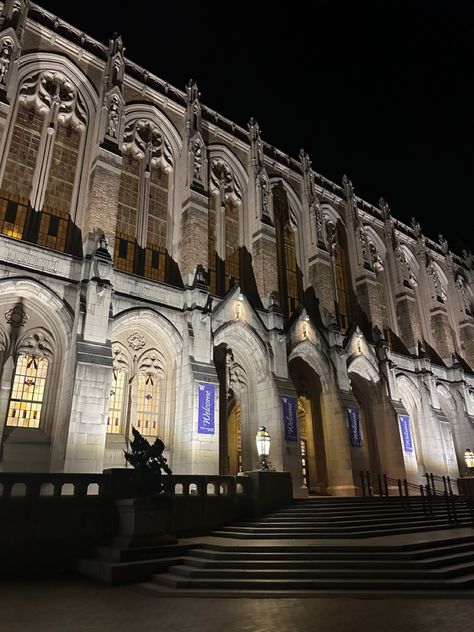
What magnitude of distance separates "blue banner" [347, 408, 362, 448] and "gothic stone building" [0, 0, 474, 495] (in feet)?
0.28

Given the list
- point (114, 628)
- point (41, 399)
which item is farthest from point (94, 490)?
point (114, 628)

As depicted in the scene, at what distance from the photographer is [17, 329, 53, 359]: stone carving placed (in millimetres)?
15523

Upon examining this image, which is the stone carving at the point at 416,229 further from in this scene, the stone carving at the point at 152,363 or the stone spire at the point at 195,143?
the stone carving at the point at 152,363

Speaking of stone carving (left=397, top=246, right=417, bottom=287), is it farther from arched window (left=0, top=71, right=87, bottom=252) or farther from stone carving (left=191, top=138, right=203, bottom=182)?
arched window (left=0, top=71, right=87, bottom=252)

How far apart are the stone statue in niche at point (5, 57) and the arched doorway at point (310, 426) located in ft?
59.6

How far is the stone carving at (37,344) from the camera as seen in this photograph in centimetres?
1552

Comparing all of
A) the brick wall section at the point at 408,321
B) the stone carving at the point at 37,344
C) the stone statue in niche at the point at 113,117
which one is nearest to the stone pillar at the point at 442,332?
the brick wall section at the point at 408,321

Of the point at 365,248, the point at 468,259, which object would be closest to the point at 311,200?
the point at 365,248

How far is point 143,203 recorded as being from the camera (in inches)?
858

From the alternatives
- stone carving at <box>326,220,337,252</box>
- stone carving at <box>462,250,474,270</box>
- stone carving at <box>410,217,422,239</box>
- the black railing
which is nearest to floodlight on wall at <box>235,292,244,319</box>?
the black railing

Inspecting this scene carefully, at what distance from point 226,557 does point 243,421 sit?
39.1 feet

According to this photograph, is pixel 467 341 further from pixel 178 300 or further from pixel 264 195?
pixel 178 300

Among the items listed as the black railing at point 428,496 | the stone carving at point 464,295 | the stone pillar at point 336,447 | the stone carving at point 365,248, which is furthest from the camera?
the stone carving at point 464,295

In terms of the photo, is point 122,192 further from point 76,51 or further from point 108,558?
point 108,558
